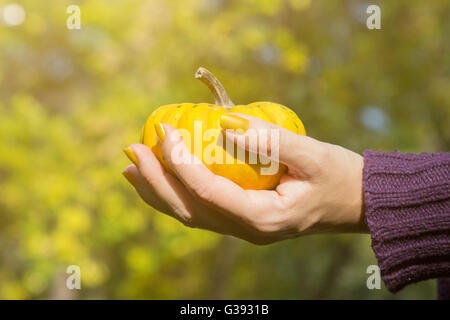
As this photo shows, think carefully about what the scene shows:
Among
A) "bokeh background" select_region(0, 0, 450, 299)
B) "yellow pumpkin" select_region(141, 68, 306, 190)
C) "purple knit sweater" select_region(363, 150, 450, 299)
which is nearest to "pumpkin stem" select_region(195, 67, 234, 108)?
"yellow pumpkin" select_region(141, 68, 306, 190)

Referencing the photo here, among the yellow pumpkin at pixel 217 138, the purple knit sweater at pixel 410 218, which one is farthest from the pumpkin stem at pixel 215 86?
the purple knit sweater at pixel 410 218

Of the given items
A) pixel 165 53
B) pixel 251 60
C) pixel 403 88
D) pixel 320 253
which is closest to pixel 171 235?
pixel 165 53

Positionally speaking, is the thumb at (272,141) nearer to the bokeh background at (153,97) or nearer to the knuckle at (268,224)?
the knuckle at (268,224)

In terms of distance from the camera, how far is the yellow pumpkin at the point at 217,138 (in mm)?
1584

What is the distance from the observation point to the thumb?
1462 millimetres

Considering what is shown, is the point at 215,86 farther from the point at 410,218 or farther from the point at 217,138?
the point at 410,218

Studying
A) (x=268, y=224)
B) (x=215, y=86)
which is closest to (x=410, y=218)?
(x=268, y=224)

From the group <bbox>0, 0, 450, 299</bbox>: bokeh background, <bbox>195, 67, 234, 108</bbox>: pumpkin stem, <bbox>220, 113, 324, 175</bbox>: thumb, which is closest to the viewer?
<bbox>220, 113, 324, 175</bbox>: thumb

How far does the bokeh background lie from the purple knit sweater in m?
3.00

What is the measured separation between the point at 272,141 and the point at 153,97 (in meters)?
3.79

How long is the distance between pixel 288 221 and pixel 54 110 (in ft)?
19.5

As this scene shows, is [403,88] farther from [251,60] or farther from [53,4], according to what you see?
[53,4]

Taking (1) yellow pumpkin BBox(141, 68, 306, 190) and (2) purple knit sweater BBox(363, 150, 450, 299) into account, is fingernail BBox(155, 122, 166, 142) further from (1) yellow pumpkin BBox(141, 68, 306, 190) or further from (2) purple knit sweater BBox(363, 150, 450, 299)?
(2) purple knit sweater BBox(363, 150, 450, 299)

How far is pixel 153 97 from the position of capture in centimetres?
510
